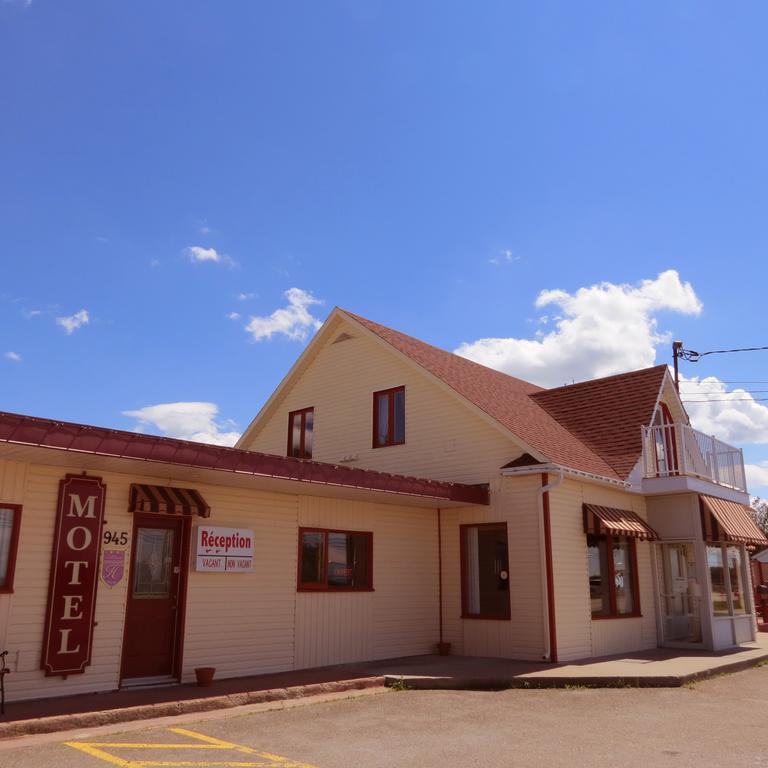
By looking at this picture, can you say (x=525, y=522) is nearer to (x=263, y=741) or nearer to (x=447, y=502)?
(x=447, y=502)

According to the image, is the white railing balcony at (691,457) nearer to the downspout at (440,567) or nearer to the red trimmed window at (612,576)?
the red trimmed window at (612,576)

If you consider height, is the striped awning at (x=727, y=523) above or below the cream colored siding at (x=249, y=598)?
above

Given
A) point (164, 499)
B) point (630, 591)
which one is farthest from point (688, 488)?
point (164, 499)

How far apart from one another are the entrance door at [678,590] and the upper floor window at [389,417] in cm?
631

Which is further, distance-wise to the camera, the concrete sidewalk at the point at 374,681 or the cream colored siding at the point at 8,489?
the cream colored siding at the point at 8,489

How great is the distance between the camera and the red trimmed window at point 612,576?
47.4 feet

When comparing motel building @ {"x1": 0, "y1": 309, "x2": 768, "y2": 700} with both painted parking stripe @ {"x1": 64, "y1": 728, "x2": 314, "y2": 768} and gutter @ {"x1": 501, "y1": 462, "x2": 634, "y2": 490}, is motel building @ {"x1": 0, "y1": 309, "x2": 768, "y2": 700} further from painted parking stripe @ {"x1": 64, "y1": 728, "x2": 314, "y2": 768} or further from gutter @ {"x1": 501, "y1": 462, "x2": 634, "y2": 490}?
painted parking stripe @ {"x1": 64, "y1": 728, "x2": 314, "y2": 768}

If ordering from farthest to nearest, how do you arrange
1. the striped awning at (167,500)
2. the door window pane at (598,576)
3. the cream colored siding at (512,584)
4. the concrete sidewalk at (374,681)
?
the door window pane at (598,576) → the cream colored siding at (512,584) → the striped awning at (167,500) → the concrete sidewalk at (374,681)

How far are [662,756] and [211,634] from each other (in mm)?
6295

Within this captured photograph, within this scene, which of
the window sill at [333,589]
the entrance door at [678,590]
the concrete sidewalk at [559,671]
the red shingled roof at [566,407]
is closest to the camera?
the concrete sidewalk at [559,671]

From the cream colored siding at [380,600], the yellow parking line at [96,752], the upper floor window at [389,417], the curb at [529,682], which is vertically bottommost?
the yellow parking line at [96,752]

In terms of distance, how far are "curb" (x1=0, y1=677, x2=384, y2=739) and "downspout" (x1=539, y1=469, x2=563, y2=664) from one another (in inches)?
136

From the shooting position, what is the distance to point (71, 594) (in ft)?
30.7

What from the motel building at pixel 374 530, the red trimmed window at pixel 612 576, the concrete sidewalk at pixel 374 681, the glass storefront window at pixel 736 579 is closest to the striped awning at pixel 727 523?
the motel building at pixel 374 530
